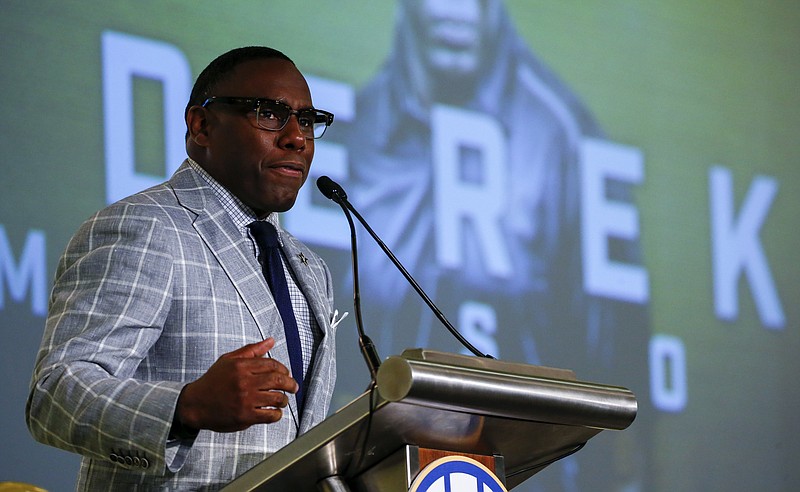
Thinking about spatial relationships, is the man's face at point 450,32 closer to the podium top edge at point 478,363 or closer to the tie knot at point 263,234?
the tie knot at point 263,234

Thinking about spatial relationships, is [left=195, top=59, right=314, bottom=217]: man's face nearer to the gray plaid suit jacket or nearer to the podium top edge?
the gray plaid suit jacket

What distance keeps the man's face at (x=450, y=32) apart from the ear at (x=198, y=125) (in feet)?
5.69

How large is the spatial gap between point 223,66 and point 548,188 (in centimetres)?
206

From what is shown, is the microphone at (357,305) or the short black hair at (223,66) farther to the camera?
the short black hair at (223,66)

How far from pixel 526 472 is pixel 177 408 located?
593mm

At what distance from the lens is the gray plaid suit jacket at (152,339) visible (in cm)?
165

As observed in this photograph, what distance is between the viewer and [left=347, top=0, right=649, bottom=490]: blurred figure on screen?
12.2 ft

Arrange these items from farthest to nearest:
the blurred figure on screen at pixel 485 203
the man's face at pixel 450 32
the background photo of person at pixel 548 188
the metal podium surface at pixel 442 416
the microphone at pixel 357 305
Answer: the man's face at pixel 450 32 < the blurred figure on screen at pixel 485 203 < the background photo of person at pixel 548 188 < the microphone at pixel 357 305 < the metal podium surface at pixel 442 416

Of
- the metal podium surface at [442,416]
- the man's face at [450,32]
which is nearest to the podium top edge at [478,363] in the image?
the metal podium surface at [442,416]

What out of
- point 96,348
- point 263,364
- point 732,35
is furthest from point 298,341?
point 732,35

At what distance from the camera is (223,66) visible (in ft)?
7.48

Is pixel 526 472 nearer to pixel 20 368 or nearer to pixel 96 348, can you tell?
pixel 96 348

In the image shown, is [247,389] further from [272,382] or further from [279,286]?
[279,286]

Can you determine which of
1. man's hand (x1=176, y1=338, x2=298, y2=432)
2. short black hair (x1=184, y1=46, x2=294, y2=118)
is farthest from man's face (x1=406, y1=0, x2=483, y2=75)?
man's hand (x1=176, y1=338, x2=298, y2=432)
